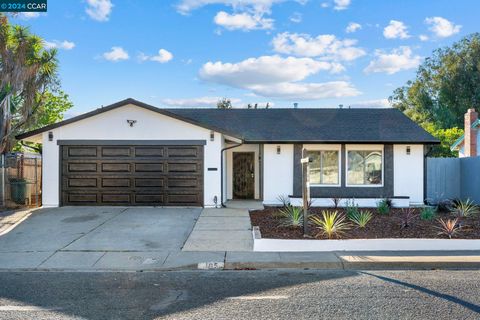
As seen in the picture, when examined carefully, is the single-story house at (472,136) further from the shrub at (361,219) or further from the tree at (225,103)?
the tree at (225,103)

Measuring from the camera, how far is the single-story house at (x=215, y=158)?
49.7ft

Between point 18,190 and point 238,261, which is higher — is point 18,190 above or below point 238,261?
above

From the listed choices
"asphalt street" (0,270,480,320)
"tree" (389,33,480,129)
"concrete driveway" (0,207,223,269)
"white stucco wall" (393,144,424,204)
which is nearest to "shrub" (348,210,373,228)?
"asphalt street" (0,270,480,320)

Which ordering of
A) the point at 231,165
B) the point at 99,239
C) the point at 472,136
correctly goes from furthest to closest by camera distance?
the point at 472,136 < the point at 231,165 < the point at 99,239

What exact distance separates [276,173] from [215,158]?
2776mm

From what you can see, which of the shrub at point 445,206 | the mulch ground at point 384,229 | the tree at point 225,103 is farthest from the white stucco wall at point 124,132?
the tree at point 225,103

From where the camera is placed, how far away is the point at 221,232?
10773mm

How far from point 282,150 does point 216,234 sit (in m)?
6.83

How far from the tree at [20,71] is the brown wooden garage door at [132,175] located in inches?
112

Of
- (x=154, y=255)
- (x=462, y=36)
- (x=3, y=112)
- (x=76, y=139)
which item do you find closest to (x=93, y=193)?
(x=76, y=139)

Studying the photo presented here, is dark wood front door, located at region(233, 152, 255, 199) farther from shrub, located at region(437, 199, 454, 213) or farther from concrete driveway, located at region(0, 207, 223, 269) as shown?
shrub, located at region(437, 199, 454, 213)

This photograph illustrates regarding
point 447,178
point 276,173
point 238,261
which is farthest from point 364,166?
point 238,261

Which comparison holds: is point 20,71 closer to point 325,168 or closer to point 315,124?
point 315,124

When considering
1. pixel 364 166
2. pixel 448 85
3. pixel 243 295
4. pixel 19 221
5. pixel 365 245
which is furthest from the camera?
pixel 448 85
